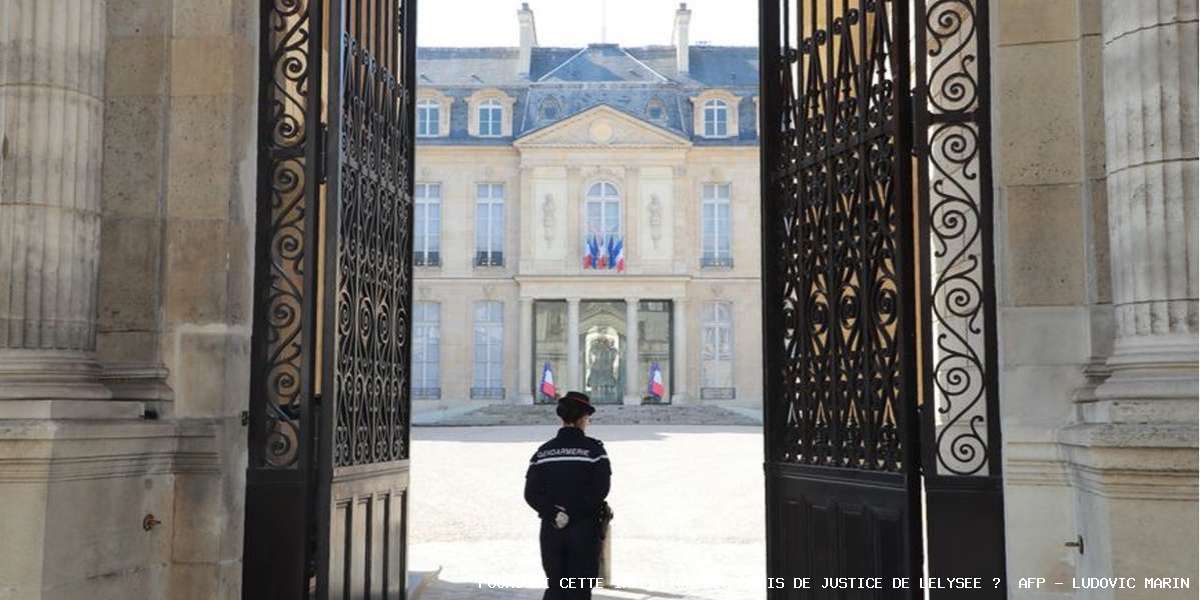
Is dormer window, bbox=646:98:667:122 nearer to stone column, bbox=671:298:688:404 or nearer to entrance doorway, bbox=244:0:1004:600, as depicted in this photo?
stone column, bbox=671:298:688:404

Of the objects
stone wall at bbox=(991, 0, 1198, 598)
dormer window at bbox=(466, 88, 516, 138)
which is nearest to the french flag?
dormer window at bbox=(466, 88, 516, 138)

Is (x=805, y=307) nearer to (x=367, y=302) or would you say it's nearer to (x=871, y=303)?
(x=871, y=303)

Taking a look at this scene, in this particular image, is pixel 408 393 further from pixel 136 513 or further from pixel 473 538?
pixel 473 538

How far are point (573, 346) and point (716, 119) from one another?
25.0 feet

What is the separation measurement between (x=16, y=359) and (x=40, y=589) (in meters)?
0.79

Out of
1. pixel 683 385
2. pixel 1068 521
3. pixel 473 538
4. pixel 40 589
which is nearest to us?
pixel 40 589

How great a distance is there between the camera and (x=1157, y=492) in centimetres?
385

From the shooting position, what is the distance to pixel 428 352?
35.6 m

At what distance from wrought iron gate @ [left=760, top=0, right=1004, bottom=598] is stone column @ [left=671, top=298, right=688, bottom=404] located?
98.4ft

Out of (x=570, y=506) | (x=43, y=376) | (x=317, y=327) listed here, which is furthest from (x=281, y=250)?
(x=570, y=506)

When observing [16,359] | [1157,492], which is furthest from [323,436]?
[1157,492]

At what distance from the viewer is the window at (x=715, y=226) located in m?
A: 36.0

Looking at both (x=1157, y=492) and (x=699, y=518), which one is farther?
(x=699, y=518)

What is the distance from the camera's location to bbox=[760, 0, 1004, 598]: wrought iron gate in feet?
15.1
